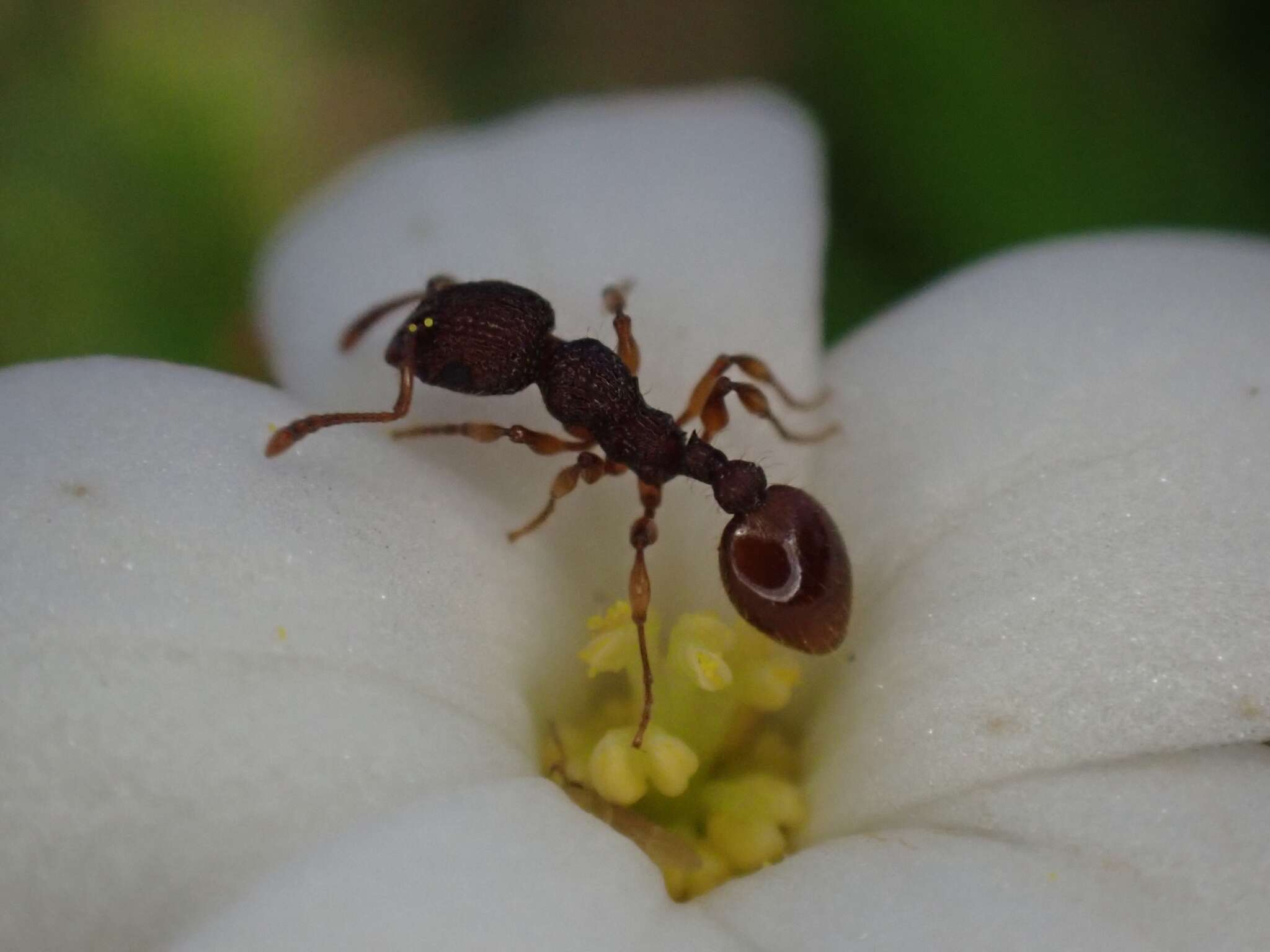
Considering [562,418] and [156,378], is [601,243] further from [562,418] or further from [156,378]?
[156,378]

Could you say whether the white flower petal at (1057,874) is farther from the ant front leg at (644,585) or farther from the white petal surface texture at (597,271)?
the white petal surface texture at (597,271)

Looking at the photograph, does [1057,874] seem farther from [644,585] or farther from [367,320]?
[367,320]

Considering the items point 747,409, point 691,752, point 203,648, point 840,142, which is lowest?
point 691,752

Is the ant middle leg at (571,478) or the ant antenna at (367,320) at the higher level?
the ant antenna at (367,320)

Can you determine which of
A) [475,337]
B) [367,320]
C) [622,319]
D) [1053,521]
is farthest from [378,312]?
[1053,521]

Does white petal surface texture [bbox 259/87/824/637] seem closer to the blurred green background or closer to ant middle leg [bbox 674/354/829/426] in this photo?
ant middle leg [bbox 674/354/829/426]

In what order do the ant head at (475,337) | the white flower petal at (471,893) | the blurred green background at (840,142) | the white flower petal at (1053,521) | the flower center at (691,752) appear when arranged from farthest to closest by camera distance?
the blurred green background at (840,142) < the ant head at (475,337) < the flower center at (691,752) < the white flower petal at (1053,521) < the white flower petal at (471,893)

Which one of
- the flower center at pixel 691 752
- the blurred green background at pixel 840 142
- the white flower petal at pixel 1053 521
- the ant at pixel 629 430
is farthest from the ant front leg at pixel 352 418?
the blurred green background at pixel 840 142
